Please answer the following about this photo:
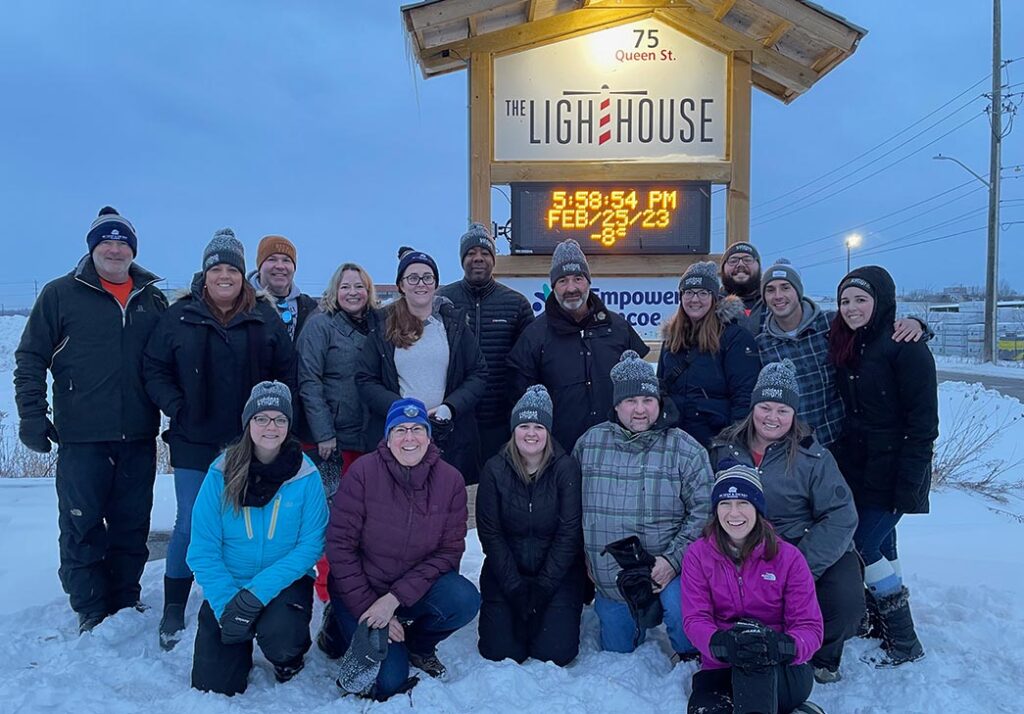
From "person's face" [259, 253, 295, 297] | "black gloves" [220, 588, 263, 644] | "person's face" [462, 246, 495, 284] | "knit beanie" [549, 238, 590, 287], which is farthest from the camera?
"person's face" [462, 246, 495, 284]

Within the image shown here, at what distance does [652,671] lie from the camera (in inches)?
143

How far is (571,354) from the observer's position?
4469 millimetres

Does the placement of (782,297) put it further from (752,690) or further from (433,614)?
(433,614)

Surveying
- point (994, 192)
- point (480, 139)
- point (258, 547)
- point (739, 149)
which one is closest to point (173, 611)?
point (258, 547)

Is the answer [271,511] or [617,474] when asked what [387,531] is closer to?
[271,511]

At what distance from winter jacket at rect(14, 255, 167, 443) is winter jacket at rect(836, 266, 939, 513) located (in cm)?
389

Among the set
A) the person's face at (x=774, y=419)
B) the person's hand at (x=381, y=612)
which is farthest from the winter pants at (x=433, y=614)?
the person's face at (x=774, y=419)

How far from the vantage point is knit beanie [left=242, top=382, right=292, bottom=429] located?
3.58 meters

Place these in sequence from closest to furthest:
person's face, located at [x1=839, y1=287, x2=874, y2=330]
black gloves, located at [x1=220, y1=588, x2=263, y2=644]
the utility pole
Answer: black gloves, located at [x1=220, y1=588, x2=263, y2=644] → person's face, located at [x1=839, y1=287, x2=874, y2=330] → the utility pole

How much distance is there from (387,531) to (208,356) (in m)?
1.41

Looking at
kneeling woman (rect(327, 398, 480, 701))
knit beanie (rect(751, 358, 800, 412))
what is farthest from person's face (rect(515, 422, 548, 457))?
knit beanie (rect(751, 358, 800, 412))

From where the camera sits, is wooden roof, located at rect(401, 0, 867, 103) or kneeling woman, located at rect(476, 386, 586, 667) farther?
wooden roof, located at rect(401, 0, 867, 103)

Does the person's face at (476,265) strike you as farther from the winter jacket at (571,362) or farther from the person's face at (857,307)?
the person's face at (857,307)

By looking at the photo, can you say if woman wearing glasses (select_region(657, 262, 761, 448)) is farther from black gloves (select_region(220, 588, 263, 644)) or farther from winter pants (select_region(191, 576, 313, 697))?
black gloves (select_region(220, 588, 263, 644))
